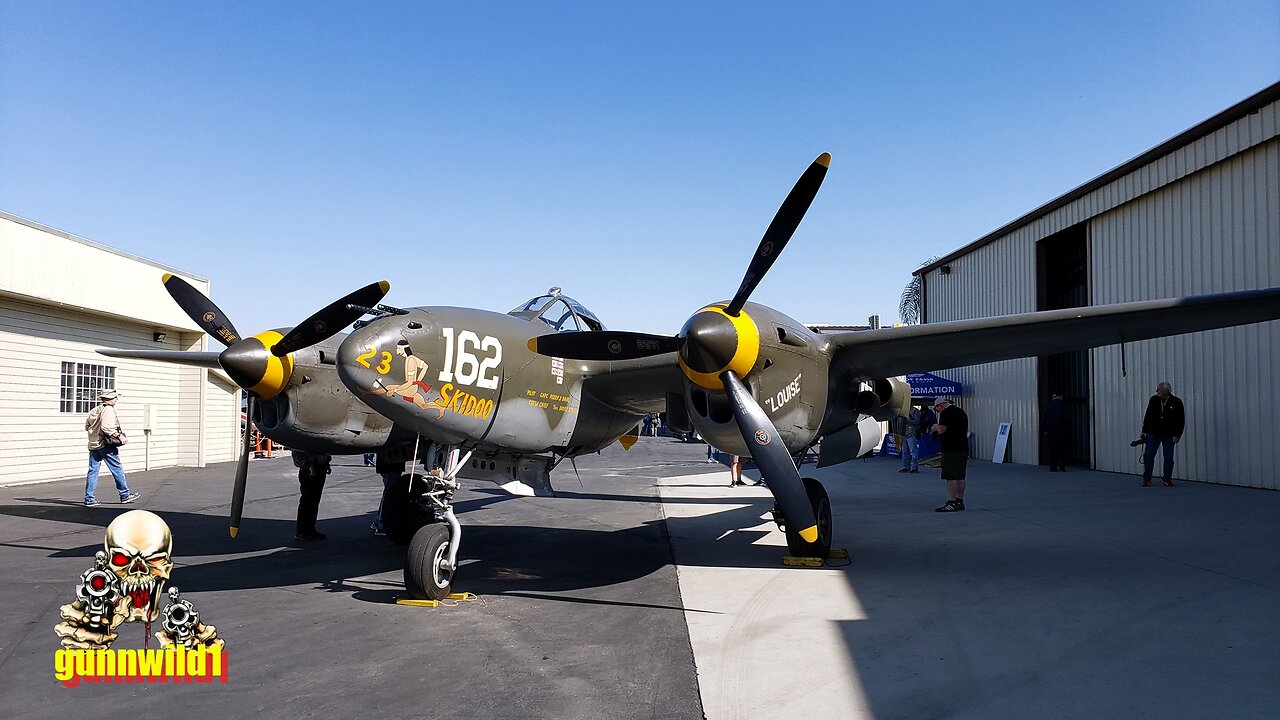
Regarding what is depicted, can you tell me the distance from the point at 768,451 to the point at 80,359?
1989 cm

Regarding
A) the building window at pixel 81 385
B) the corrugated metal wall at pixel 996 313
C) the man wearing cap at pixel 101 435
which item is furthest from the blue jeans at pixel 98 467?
the corrugated metal wall at pixel 996 313

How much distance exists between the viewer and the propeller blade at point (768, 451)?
6.78 meters

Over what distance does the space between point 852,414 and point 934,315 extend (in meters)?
21.3

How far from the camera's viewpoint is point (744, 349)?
685 cm

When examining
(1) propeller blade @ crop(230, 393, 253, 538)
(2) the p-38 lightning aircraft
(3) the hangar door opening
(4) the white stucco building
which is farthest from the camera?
(3) the hangar door opening

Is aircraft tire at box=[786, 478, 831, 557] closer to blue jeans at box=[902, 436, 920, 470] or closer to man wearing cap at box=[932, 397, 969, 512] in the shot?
man wearing cap at box=[932, 397, 969, 512]

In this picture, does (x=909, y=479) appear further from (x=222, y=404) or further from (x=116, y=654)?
(x=222, y=404)

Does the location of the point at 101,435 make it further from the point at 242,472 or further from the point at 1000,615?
the point at 1000,615

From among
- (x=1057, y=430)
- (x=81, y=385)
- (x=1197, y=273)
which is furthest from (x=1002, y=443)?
(x=81, y=385)

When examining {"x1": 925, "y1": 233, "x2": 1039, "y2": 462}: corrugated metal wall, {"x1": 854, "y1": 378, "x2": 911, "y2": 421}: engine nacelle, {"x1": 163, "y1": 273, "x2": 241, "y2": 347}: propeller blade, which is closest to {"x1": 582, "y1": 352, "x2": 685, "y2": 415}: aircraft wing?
{"x1": 854, "y1": 378, "x2": 911, "y2": 421}: engine nacelle

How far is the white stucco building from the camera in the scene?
17.1m

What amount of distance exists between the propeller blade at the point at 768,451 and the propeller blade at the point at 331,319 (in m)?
3.28

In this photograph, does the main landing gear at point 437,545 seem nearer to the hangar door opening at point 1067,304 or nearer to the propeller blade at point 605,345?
the propeller blade at point 605,345

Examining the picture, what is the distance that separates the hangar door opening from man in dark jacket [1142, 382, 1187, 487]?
5.86m
